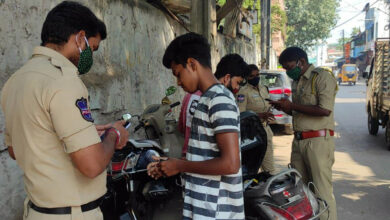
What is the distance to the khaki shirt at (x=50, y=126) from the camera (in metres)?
1.39

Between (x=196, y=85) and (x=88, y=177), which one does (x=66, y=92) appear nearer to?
(x=88, y=177)

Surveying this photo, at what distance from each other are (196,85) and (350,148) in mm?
7243

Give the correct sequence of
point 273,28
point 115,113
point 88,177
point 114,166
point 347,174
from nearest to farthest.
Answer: point 88,177, point 114,166, point 115,113, point 347,174, point 273,28

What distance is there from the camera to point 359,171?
19.9ft

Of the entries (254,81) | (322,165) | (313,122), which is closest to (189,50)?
(313,122)

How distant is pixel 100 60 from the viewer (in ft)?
13.0

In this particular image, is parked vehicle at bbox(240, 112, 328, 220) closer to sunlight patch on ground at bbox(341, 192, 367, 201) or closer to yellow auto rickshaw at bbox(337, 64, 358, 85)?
sunlight patch on ground at bbox(341, 192, 367, 201)

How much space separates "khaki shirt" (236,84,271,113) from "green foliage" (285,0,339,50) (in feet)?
96.5

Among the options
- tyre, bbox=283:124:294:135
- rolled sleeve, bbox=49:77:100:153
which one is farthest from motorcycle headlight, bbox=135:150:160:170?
tyre, bbox=283:124:294:135

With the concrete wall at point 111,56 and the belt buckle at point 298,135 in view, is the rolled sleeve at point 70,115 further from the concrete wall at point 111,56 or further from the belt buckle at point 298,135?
the belt buckle at point 298,135

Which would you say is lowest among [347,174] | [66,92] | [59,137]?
[347,174]

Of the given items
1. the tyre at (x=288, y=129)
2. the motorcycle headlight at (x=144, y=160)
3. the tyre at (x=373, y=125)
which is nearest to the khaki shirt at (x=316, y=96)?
the motorcycle headlight at (x=144, y=160)

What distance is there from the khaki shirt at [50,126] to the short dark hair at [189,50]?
1.63ft

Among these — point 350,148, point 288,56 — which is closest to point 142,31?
point 288,56
